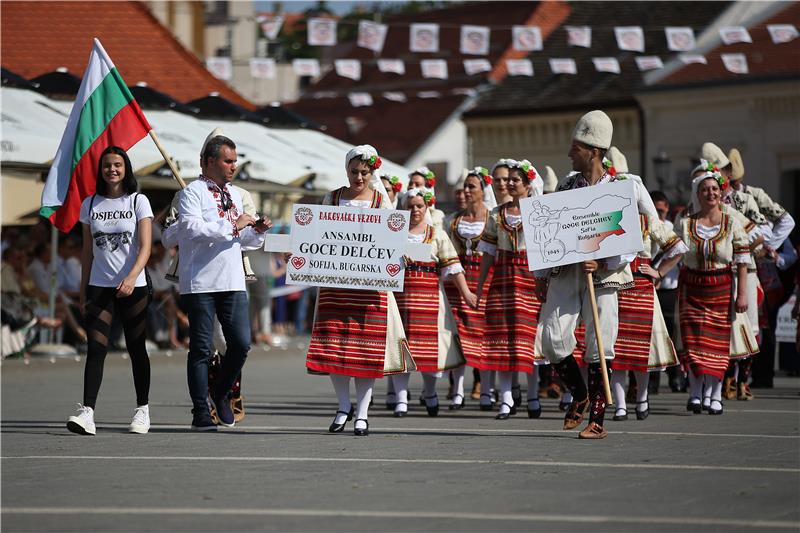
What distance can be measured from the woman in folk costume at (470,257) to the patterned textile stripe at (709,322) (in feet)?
5.74

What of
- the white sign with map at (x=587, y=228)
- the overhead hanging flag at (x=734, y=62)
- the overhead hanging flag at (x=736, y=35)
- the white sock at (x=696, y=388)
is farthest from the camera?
the overhead hanging flag at (x=734, y=62)

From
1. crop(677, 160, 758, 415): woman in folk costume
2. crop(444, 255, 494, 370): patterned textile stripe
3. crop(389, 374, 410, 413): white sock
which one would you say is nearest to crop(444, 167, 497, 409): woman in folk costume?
crop(444, 255, 494, 370): patterned textile stripe

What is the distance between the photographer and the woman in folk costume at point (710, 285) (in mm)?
13570

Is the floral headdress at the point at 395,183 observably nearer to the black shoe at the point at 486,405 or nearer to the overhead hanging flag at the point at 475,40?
the black shoe at the point at 486,405

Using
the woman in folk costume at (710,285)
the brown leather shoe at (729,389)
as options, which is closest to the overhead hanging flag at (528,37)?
the brown leather shoe at (729,389)

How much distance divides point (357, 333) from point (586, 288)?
1.61m

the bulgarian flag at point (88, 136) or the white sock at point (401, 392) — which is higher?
the bulgarian flag at point (88, 136)

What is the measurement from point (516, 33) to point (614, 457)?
23712mm

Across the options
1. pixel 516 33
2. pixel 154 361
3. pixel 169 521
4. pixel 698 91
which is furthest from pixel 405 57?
pixel 169 521

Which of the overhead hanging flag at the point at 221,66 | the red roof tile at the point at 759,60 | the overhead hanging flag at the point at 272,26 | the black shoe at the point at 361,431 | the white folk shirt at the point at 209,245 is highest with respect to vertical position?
the red roof tile at the point at 759,60

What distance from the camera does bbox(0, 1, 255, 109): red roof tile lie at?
38.1 meters

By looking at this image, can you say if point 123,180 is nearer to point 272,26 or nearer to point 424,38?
point 272,26

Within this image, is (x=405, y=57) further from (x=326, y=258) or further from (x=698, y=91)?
(x=326, y=258)

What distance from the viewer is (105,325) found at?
11539mm
